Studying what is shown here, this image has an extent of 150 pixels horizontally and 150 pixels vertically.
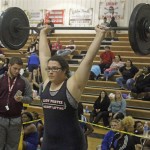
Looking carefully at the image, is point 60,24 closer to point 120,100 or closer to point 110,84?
point 110,84

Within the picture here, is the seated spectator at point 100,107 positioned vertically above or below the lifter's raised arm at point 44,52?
below

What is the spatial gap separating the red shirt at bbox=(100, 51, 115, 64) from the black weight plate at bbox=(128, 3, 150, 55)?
6.44 metres

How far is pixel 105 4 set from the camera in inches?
528

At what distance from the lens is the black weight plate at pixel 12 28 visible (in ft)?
13.3

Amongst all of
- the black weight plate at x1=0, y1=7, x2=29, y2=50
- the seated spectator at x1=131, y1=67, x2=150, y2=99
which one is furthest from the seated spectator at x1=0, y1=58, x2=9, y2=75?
the seated spectator at x1=131, y1=67, x2=150, y2=99

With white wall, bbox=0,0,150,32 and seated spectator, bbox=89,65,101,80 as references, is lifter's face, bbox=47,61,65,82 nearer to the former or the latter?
seated spectator, bbox=89,65,101,80

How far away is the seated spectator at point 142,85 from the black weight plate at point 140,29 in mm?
4408

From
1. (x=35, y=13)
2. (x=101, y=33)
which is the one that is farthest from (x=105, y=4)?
(x=101, y=33)

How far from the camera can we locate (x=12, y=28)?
4168 mm

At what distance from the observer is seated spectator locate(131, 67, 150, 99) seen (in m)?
7.88

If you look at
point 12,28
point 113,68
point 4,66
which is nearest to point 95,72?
point 113,68

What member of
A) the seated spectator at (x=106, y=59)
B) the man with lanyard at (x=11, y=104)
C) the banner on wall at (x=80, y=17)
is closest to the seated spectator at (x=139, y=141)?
the man with lanyard at (x=11, y=104)

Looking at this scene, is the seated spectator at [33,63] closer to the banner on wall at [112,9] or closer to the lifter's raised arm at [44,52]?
the banner on wall at [112,9]

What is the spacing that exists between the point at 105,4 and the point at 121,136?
9.37 meters
